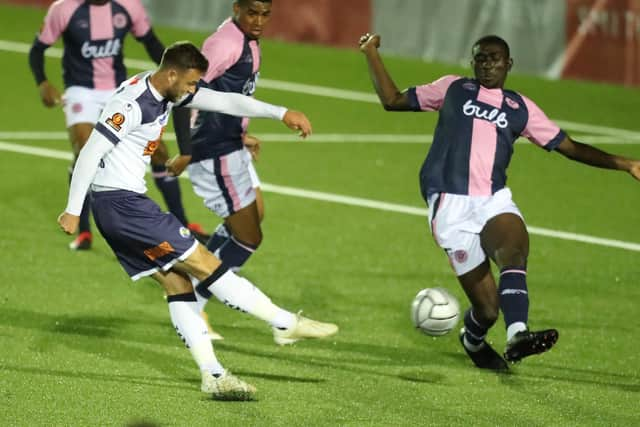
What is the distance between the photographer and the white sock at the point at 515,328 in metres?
8.41

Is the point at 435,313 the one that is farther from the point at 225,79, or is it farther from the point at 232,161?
the point at 225,79

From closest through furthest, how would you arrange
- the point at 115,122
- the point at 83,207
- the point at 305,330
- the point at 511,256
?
the point at 115,122 → the point at 511,256 → the point at 305,330 → the point at 83,207

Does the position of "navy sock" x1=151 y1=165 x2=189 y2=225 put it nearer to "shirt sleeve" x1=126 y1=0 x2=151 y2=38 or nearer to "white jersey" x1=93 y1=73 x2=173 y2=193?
"shirt sleeve" x1=126 y1=0 x2=151 y2=38

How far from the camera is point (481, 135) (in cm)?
908

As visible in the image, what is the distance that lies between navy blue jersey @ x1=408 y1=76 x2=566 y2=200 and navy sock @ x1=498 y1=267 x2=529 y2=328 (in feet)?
1.99

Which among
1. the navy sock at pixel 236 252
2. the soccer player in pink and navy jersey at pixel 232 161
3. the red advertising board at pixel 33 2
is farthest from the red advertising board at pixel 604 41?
the navy sock at pixel 236 252

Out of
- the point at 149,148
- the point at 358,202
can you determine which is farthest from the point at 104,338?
the point at 358,202

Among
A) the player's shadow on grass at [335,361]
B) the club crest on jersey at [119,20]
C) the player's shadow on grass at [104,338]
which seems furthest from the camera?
the club crest on jersey at [119,20]

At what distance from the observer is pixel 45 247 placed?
1231cm

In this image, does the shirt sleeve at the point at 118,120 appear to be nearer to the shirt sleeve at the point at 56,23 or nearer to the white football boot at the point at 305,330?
the white football boot at the point at 305,330

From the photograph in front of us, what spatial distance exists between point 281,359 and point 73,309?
6.01 feet

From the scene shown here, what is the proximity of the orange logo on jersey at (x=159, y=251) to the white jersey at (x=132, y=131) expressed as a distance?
36 centimetres

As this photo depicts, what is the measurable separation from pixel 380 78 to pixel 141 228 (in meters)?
1.82

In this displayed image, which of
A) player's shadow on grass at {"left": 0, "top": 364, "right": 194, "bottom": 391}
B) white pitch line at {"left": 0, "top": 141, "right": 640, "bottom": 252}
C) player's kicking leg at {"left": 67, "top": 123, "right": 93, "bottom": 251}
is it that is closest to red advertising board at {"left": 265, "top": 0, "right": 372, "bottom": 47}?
white pitch line at {"left": 0, "top": 141, "right": 640, "bottom": 252}
